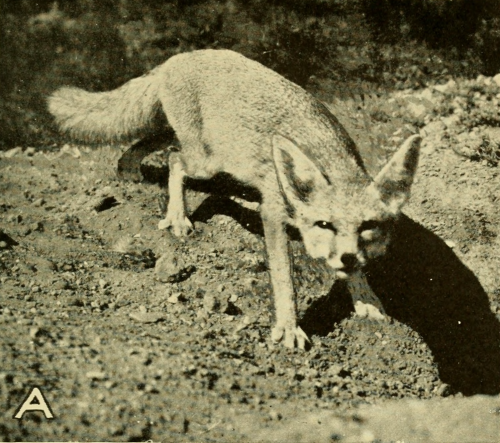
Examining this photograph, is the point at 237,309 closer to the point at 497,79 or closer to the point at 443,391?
the point at 443,391

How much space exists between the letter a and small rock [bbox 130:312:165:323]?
56cm

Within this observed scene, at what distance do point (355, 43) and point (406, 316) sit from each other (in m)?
1.50

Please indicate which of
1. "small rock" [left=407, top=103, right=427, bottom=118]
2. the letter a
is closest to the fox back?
"small rock" [left=407, top=103, right=427, bottom=118]

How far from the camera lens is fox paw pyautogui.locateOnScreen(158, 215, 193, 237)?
345cm

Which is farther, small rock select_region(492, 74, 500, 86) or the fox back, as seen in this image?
small rock select_region(492, 74, 500, 86)

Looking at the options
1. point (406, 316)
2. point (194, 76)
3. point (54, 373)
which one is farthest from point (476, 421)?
point (194, 76)

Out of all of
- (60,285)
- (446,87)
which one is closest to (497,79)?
(446,87)

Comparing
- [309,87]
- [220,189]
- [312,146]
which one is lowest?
[220,189]

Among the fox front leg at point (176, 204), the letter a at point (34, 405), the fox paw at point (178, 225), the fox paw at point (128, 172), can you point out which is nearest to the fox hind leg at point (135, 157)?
the fox paw at point (128, 172)

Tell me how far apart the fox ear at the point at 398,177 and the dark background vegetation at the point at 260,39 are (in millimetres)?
628

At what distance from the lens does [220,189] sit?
353cm

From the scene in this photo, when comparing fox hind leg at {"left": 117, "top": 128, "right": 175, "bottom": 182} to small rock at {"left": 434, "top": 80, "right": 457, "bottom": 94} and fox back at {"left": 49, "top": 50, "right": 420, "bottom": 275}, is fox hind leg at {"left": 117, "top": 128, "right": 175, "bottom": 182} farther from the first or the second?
small rock at {"left": 434, "top": 80, "right": 457, "bottom": 94}

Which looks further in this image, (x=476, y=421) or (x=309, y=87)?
(x=309, y=87)

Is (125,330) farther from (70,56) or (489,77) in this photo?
(489,77)
